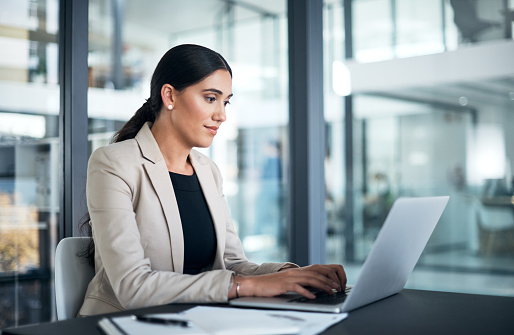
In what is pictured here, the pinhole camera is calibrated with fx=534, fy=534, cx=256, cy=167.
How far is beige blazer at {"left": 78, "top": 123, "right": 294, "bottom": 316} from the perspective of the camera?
125 cm

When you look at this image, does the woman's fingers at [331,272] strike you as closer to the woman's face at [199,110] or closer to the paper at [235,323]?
the paper at [235,323]

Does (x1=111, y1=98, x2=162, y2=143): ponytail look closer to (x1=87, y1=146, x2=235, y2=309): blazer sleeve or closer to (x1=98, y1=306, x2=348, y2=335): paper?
(x1=87, y1=146, x2=235, y2=309): blazer sleeve

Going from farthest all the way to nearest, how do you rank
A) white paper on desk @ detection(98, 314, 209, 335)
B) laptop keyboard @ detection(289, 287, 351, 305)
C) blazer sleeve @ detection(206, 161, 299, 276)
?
blazer sleeve @ detection(206, 161, 299, 276)
laptop keyboard @ detection(289, 287, 351, 305)
white paper on desk @ detection(98, 314, 209, 335)

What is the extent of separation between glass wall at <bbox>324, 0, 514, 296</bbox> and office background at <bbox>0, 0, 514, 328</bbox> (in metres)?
0.01

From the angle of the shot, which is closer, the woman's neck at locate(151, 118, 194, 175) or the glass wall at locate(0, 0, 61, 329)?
the woman's neck at locate(151, 118, 194, 175)

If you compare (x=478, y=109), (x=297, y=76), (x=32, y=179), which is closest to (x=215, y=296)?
(x=297, y=76)

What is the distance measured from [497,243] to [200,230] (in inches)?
125

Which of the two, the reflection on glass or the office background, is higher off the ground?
the reflection on glass

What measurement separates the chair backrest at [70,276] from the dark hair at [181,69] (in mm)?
404

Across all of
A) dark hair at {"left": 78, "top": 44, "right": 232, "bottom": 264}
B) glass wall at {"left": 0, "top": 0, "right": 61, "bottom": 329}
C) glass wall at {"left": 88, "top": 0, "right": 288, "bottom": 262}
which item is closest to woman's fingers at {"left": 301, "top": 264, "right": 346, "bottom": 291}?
dark hair at {"left": 78, "top": 44, "right": 232, "bottom": 264}

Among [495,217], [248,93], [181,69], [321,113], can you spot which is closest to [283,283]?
[181,69]

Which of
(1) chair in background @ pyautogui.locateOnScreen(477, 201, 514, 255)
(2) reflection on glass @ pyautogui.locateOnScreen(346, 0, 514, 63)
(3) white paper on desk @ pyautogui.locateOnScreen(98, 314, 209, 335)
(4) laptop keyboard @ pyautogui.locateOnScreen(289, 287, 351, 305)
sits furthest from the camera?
(1) chair in background @ pyautogui.locateOnScreen(477, 201, 514, 255)

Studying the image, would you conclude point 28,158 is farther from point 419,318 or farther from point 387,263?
point 419,318

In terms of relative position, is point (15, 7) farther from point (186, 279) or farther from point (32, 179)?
point (186, 279)
